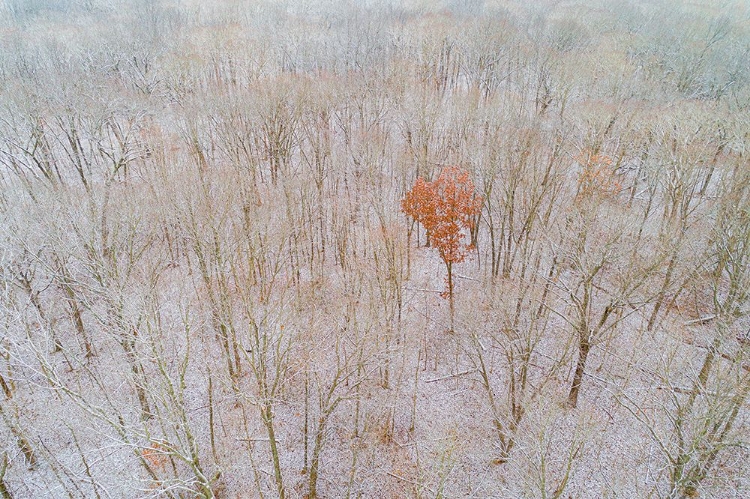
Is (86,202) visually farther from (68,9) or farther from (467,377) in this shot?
(68,9)

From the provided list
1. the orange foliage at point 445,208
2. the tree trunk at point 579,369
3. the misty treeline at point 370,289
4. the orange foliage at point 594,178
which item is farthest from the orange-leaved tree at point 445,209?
the tree trunk at point 579,369

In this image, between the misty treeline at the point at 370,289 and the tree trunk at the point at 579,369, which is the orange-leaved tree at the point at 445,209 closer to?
the misty treeline at the point at 370,289

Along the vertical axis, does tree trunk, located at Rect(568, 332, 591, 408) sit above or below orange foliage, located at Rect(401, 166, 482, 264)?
below

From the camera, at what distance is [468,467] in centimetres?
2005

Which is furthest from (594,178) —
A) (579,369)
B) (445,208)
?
(579,369)

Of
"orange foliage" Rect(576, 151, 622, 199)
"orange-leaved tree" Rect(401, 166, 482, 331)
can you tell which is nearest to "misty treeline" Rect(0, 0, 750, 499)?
"orange foliage" Rect(576, 151, 622, 199)

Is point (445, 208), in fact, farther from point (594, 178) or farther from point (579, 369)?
point (579, 369)

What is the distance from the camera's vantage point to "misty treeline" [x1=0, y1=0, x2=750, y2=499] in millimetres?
17359

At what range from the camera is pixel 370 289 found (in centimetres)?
2023

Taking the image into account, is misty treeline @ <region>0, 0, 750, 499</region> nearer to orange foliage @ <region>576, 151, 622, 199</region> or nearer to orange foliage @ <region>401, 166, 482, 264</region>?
orange foliage @ <region>576, 151, 622, 199</region>

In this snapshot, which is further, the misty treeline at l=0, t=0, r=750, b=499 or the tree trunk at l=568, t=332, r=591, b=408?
the tree trunk at l=568, t=332, r=591, b=408

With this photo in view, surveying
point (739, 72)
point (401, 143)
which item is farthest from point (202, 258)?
point (739, 72)

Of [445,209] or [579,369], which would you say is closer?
[579,369]

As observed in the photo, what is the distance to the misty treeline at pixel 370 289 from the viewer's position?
1736 centimetres
